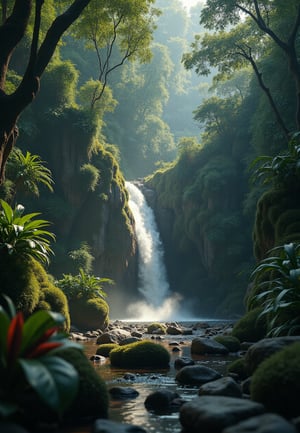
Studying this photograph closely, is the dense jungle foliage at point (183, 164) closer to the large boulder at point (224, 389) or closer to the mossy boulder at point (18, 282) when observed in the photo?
the mossy boulder at point (18, 282)

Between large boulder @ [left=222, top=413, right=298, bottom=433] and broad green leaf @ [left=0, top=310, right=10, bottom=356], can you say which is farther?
broad green leaf @ [left=0, top=310, right=10, bottom=356]

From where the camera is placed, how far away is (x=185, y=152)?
3484 cm

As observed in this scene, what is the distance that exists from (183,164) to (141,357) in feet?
89.5

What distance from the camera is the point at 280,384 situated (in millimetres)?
3975

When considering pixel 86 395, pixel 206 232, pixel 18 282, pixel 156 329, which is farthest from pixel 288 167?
pixel 206 232

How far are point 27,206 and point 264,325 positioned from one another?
1617 centimetres

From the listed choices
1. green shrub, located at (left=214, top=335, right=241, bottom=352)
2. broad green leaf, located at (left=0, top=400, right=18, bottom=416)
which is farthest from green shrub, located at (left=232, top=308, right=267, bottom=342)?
broad green leaf, located at (left=0, top=400, right=18, bottom=416)

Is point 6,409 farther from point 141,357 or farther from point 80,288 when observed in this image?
point 80,288

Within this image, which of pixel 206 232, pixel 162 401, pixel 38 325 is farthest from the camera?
pixel 206 232

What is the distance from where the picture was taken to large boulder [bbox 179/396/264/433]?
12.0 ft

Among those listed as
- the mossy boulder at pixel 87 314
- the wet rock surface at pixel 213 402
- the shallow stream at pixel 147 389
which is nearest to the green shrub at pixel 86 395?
the shallow stream at pixel 147 389

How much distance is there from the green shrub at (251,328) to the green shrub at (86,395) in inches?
236

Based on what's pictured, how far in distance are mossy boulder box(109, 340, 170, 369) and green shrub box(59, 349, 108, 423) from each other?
372cm

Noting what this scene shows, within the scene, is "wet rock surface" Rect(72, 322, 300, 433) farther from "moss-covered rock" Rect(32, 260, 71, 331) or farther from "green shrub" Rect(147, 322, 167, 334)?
"green shrub" Rect(147, 322, 167, 334)
